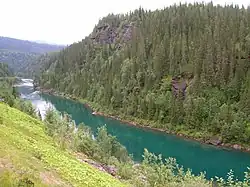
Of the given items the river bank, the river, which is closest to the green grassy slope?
the river

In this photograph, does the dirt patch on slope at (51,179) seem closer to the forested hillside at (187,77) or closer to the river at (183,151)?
the river at (183,151)

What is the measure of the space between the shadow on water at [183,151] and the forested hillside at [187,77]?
7275mm

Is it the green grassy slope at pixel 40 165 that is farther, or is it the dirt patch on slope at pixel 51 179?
the dirt patch on slope at pixel 51 179

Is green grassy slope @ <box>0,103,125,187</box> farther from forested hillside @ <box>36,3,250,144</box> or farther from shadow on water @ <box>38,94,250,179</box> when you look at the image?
forested hillside @ <box>36,3,250,144</box>

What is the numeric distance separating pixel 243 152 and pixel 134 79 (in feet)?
220

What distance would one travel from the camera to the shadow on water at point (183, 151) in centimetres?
7788

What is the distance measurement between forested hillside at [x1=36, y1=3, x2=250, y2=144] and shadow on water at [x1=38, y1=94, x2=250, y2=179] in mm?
7275

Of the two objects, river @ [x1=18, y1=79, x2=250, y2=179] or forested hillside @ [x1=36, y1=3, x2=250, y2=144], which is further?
forested hillside @ [x1=36, y1=3, x2=250, y2=144]

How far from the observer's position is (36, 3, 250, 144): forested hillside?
108375mm

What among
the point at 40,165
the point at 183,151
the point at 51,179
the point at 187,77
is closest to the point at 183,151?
the point at 183,151

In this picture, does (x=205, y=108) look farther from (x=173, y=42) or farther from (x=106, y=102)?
(x=106, y=102)

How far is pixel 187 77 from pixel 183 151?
4431 centimetres

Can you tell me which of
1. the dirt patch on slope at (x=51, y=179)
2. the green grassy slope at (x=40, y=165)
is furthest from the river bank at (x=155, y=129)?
the dirt patch on slope at (x=51, y=179)

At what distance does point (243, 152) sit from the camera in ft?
300
